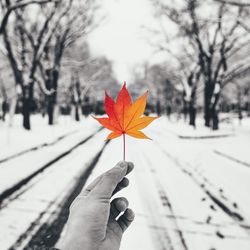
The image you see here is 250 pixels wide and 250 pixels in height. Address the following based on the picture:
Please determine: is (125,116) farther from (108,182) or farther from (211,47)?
(211,47)

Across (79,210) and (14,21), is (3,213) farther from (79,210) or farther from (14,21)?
(14,21)

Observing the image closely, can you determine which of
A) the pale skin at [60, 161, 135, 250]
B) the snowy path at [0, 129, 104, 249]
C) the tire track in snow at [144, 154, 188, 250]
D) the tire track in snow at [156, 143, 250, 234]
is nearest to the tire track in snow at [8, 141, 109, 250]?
the snowy path at [0, 129, 104, 249]

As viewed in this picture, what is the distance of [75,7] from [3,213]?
805 inches

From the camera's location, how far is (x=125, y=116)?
1.42 m

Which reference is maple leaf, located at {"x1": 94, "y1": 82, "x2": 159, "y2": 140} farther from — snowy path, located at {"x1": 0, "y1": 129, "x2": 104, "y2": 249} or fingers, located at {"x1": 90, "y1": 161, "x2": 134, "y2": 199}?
snowy path, located at {"x1": 0, "y1": 129, "x2": 104, "y2": 249}

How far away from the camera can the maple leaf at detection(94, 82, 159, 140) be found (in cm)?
139

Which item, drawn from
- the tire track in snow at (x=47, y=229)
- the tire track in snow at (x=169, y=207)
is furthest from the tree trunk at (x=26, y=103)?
the tire track in snow at (x=47, y=229)

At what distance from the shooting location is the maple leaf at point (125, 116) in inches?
54.5

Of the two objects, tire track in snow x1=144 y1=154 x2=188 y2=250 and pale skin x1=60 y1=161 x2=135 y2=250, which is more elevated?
pale skin x1=60 y1=161 x2=135 y2=250

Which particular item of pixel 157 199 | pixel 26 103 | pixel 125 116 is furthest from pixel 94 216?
pixel 26 103

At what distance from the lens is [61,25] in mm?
25297

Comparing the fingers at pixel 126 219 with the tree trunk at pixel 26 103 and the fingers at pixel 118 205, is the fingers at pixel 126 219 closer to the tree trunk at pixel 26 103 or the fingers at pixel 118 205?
the fingers at pixel 118 205

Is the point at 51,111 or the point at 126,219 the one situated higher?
the point at 126,219

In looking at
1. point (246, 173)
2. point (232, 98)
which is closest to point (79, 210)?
point (246, 173)
